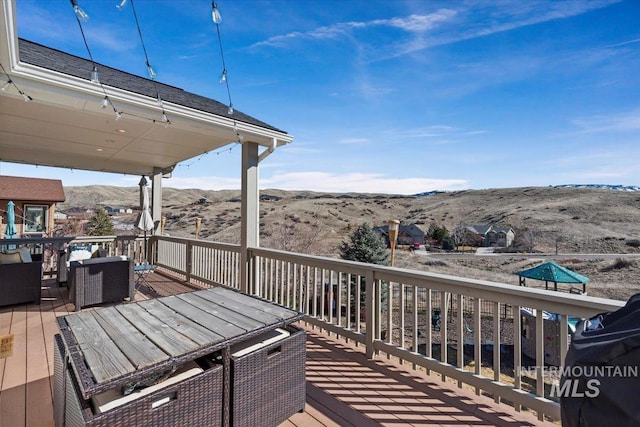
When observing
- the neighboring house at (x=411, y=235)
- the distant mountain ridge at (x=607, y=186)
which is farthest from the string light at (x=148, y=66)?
the distant mountain ridge at (x=607, y=186)

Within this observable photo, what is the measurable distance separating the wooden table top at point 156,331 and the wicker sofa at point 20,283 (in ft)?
11.3

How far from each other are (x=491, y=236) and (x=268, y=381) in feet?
97.5

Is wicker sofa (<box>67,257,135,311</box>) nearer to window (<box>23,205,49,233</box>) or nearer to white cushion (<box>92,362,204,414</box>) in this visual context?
white cushion (<box>92,362,204,414</box>)

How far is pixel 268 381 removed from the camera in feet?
5.94

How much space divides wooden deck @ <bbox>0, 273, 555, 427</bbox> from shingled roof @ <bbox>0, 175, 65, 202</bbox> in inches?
714

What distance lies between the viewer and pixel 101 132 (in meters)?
4.71

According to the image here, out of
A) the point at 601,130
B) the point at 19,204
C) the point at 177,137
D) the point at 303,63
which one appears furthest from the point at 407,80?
the point at 19,204

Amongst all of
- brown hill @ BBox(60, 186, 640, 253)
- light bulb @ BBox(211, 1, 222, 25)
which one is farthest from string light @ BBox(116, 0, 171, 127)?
brown hill @ BBox(60, 186, 640, 253)

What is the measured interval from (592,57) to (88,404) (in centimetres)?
1649

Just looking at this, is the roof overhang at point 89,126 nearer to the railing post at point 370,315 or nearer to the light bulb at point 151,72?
the light bulb at point 151,72

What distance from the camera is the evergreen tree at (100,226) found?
2166cm

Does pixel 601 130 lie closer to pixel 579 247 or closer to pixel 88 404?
pixel 579 247

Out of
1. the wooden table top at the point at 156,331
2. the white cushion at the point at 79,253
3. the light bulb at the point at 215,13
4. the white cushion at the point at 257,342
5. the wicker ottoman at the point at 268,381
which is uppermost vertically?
the light bulb at the point at 215,13

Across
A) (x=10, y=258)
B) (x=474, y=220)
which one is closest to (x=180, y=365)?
(x=10, y=258)
